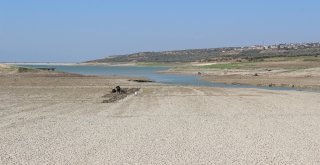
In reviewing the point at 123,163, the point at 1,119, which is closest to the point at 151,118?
the point at 1,119

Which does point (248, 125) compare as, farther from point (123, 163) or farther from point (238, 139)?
point (123, 163)

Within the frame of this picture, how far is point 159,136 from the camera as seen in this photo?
52.5 ft

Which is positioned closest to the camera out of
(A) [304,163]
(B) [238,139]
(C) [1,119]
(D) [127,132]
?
(A) [304,163]

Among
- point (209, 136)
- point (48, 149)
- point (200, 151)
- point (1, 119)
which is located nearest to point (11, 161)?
point (48, 149)

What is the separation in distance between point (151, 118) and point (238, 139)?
19.9 ft

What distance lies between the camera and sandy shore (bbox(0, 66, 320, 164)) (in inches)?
499

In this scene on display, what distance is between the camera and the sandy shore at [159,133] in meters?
12.7

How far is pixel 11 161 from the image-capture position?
12117 millimetres

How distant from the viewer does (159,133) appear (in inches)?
655

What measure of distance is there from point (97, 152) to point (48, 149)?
1.26 m

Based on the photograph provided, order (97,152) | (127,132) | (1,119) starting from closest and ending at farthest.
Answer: (97,152) < (127,132) < (1,119)

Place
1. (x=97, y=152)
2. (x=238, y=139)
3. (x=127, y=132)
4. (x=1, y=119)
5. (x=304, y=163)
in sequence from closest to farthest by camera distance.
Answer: (x=304, y=163) → (x=97, y=152) → (x=238, y=139) → (x=127, y=132) → (x=1, y=119)

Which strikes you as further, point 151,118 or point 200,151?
point 151,118

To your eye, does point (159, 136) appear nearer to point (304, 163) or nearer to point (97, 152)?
point (97, 152)
